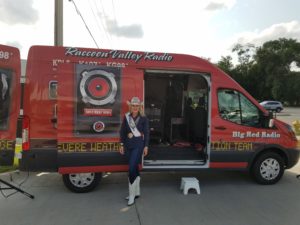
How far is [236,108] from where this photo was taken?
671 centimetres

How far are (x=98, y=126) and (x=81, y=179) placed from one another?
1.07 meters

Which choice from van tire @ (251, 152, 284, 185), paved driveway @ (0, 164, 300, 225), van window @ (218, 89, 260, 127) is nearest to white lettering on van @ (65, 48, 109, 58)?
van window @ (218, 89, 260, 127)

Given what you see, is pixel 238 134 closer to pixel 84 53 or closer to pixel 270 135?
pixel 270 135

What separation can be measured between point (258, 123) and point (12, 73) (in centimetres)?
476

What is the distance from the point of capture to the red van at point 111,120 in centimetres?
581

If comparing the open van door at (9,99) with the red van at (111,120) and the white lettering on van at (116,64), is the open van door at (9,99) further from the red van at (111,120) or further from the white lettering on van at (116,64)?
the white lettering on van at (116,64)

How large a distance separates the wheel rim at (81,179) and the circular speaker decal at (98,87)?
1.36m

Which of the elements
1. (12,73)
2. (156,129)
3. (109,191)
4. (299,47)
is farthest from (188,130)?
(299,47)

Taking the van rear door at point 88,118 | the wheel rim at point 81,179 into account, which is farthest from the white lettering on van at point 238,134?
the wheel rim at point 81,179

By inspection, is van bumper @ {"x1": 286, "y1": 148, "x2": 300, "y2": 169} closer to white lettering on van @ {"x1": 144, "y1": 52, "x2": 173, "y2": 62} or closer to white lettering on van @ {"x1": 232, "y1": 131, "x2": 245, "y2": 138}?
white lettering on van @ {"x1": 232, "y1": 131, "x2": 245, "y2": 138}

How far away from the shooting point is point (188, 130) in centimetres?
833

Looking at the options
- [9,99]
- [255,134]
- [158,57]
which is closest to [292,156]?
[255,134]

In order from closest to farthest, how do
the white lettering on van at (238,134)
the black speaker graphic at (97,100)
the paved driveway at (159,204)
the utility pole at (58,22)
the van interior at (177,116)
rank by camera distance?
the paved driveway at (159,204)
the black speaker graphic at (97,100)
the white lettering on van at (238,134)
the van interior at (177,116)
the utility pole at (58,22)

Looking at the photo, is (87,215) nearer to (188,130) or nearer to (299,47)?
(188,130)
